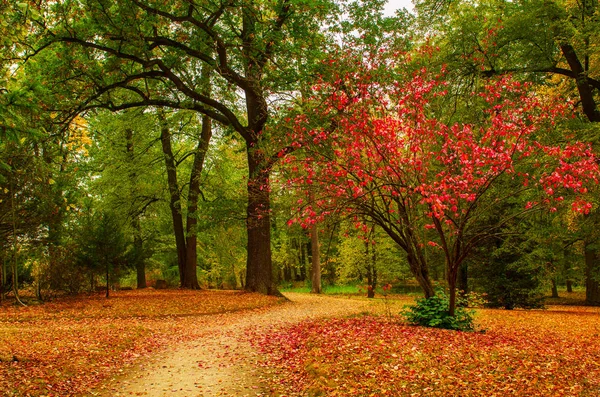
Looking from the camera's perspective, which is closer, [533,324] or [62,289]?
[533,324]

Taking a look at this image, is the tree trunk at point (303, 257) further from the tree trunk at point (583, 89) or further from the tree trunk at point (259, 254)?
the tree trunk at point (583, 89)

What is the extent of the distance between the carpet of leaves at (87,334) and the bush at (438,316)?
4729mm

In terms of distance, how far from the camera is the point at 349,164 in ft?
25.1

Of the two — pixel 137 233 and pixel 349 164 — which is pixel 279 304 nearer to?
pixel 349 164

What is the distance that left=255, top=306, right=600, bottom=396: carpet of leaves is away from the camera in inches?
194

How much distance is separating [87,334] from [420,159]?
7.53 metres

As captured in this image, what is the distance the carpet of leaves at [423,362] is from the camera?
493cm

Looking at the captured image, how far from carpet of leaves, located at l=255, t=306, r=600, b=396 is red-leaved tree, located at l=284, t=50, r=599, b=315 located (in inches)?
58.7

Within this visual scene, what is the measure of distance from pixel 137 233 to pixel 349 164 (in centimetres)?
1573

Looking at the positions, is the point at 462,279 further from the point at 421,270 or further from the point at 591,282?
the point at 421,270

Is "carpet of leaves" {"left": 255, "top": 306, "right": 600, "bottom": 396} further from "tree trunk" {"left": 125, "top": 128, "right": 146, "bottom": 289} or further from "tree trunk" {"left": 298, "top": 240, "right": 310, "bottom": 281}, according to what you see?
"tree trunk" {"left": 298, "top": 240, "right": 310, "bottom": 281}

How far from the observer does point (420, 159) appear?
774 cm

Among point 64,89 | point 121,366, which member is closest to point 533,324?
point 121,366

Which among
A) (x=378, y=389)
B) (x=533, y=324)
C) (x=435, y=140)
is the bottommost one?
(x=533, y=324)
